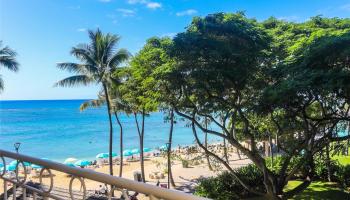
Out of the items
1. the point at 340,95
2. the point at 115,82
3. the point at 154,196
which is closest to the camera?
the point at 154,196

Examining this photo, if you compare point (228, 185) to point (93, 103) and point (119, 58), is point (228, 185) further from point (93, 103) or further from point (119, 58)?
point (93, 103)

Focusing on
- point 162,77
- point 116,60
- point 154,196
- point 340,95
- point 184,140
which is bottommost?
point 184,140

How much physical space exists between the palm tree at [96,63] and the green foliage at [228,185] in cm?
739

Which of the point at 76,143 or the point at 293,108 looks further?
the point at 76,143

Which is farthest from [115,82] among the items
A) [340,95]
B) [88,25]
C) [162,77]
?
[340,95]

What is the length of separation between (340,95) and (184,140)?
50.2 meters

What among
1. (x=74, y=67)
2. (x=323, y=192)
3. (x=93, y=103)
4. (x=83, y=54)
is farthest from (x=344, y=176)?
(x=74, y=67)

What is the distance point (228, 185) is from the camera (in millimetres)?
15391

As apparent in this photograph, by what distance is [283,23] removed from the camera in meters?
13.7

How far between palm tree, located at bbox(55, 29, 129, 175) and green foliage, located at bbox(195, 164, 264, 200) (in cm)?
739

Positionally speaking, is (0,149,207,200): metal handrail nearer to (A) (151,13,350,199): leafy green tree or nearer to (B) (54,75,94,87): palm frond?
(A) (151,13,350,199): leafy green tree

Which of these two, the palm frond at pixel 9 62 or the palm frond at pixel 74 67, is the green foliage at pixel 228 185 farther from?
the palm frond at pixel 74 67

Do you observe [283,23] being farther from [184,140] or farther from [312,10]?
[184,140]

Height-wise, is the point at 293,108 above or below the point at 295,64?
below
